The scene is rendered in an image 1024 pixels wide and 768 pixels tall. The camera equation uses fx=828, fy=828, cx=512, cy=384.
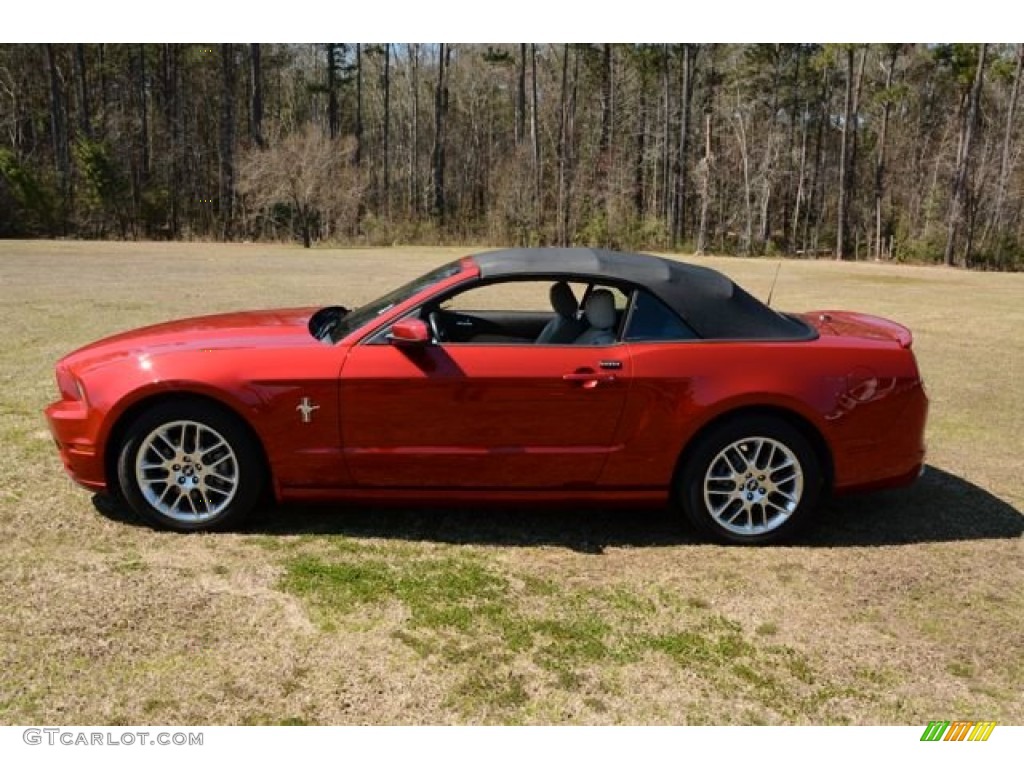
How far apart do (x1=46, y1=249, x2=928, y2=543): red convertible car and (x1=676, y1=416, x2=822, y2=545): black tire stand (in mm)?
10

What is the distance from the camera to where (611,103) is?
1940 inches

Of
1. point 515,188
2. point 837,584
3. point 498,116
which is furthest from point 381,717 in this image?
point 498,116

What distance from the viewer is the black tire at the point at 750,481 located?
13.9 ft

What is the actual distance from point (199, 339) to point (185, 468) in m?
0.69

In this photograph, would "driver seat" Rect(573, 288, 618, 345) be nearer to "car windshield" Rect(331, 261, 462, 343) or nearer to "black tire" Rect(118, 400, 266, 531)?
"car windshield" Rect(331, 261, 462, 343)

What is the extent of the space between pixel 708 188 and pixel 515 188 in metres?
10.6

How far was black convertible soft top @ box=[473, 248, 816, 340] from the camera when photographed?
14.2 ft

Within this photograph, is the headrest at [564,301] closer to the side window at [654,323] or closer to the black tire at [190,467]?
the side window at [654,323]

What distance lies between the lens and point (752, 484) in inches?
169

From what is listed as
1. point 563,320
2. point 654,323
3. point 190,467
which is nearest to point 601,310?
point 563,320

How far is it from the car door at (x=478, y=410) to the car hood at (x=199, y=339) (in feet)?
1.60
